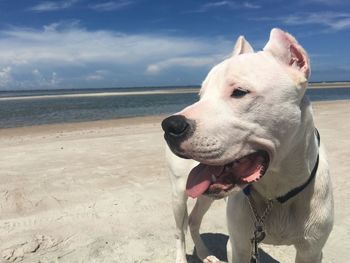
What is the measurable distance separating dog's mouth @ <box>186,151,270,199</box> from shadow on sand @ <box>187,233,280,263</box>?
2.59 meters

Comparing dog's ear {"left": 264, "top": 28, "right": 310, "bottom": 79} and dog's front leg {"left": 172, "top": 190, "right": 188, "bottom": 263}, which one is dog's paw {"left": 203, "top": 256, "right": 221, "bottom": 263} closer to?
dog's front leg {"left": 172, "top": 190, "right": 188, "bottom": 263}

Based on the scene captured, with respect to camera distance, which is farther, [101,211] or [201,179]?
[101,211]

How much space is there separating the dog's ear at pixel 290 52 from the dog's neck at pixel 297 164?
0.73 ft

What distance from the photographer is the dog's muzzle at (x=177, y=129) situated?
8.70 ft

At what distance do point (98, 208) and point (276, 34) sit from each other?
14.2 feet

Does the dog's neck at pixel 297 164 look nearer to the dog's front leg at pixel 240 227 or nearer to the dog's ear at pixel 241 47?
the dog's front leg at pixel 240 227

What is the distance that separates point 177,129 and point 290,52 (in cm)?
92

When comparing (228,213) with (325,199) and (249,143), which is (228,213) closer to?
(325,199)

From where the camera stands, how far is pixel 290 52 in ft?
9.55

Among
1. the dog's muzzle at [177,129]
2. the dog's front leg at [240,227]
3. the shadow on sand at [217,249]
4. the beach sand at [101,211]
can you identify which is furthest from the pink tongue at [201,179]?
the shadow on sand at [217,249]

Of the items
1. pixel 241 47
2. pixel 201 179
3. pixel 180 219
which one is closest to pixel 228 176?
pixel 201 179

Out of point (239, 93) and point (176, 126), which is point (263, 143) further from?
point (176, 126)

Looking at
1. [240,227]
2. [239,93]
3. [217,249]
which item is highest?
[239,93]

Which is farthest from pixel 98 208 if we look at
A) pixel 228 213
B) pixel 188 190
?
pixel 188 190
